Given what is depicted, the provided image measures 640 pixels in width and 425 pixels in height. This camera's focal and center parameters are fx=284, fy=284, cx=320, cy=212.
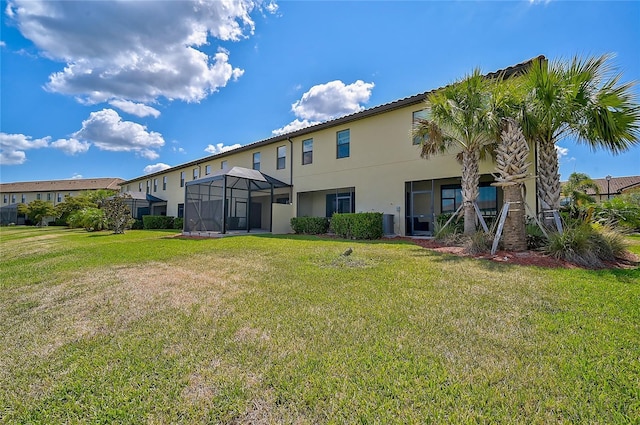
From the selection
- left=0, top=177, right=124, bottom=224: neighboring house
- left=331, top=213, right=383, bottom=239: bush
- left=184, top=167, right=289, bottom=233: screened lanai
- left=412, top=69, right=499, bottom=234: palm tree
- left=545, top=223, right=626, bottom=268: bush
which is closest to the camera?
A: left=545, top=223, right=626, bottom=268: bush

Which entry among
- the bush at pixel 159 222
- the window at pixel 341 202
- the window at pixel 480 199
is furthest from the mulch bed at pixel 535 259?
the bush at pixel 159 222

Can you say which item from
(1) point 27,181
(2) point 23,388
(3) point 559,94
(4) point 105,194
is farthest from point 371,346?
(1) point 27,181

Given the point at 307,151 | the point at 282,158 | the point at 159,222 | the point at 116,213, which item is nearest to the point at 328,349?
the point at 307,151

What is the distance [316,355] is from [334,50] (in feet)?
41.5

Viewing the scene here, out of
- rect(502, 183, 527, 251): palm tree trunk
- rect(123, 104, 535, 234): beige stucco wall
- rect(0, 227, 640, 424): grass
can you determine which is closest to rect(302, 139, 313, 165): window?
rect(123, 104, 535, 234): beige stucco wall

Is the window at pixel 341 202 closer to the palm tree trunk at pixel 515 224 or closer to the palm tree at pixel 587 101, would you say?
the palm tree trunk at pixel 515 224

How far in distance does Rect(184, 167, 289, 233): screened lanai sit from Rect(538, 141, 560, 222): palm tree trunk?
12.7 m

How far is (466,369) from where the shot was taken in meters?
2.47

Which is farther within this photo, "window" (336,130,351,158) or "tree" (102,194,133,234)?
"tree" (102,194,133,234)

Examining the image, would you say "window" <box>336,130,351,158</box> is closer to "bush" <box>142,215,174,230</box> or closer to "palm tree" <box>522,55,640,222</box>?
"palm tree" <box>522,55,640,222</box>

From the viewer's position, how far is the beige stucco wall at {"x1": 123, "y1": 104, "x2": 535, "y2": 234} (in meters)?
12.6

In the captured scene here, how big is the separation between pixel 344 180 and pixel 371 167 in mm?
1728

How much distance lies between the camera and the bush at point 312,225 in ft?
49.4

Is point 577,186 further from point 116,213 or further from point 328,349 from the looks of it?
point 116,213
